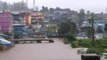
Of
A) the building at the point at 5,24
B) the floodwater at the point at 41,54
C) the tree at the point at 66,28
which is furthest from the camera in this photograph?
the tree at the point at 66,28

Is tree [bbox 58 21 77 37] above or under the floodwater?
under

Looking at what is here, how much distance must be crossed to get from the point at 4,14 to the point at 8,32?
196 centimetres

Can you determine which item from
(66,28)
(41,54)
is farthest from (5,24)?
(41,54)

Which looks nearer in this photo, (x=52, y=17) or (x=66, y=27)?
(x=66, y=27)

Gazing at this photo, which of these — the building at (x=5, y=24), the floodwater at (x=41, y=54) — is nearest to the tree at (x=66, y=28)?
the building at (x=5, y=24)

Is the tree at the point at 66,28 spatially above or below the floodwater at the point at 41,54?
below

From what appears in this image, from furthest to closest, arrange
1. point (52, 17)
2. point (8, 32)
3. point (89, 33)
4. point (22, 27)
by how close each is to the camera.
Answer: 1. point (52, 17)
2. point (22, 27)
3. point (8, 32)
4. point (89, 33)

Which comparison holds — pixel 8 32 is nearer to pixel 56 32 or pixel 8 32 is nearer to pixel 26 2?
pixel 56 32

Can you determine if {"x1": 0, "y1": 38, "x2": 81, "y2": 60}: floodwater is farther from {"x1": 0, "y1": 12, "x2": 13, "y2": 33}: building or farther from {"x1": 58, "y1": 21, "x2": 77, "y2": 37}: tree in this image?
{"x1": 58, "y1": 21, "x2": 77, "y2": 37}: tree

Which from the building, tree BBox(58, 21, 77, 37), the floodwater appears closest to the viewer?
the floodwater

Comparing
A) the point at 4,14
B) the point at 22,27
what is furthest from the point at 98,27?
the point at 4,14

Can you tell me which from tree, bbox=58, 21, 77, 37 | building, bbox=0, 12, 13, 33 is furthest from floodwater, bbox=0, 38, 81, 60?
tree, bbox=58, 21, 77, 37

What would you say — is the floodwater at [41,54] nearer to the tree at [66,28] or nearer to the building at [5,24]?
the building at [5,24]

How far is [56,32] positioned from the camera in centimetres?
2706
